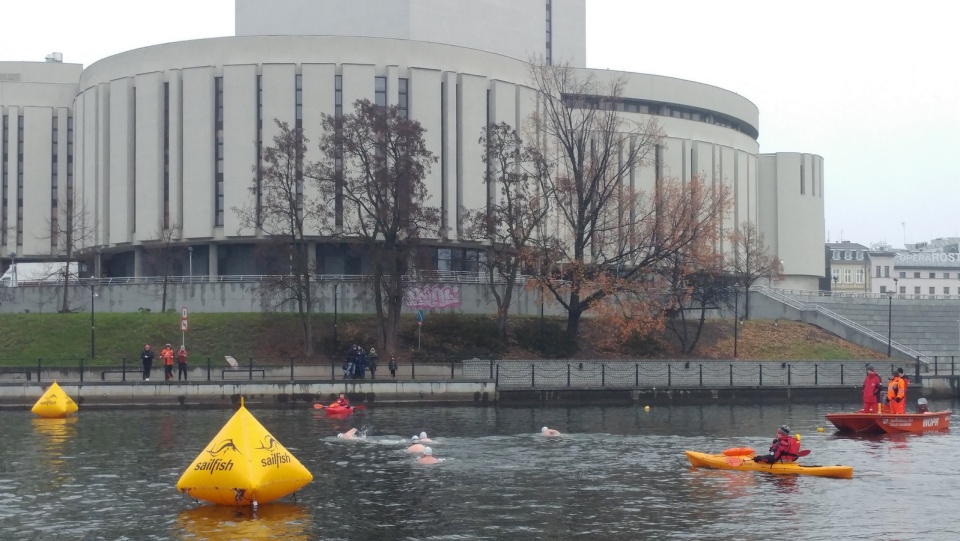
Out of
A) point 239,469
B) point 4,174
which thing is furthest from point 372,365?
point 4,174

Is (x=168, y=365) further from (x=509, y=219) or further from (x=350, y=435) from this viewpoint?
(x=509, y=219)

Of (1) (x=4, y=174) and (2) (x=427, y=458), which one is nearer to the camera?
(2) (x=427, y=458)

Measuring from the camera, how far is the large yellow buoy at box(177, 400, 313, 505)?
22844 mm

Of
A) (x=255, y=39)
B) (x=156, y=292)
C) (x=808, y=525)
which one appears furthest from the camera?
(x=255, y=39)

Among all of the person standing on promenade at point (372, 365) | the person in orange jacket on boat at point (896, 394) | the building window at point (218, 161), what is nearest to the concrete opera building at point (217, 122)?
the building window at point (218, 161)

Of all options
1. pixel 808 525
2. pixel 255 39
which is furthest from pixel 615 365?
pixel 255 39

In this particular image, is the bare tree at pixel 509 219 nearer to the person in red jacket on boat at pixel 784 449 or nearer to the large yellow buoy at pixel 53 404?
the large yellow buoy at pixel 53 404

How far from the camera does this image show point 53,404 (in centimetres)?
4203

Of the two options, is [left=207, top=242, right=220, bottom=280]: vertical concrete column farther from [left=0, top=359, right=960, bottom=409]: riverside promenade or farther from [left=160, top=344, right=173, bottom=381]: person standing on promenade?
[left=160, top=344, right=173, bottom=381]: person standing on promenade

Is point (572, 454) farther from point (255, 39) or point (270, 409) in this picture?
point (255, 39)

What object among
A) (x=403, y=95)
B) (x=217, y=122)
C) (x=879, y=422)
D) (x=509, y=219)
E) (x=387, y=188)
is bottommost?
(x=879, y=422)

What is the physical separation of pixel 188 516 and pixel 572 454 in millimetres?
12357

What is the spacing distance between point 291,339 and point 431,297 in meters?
8.54

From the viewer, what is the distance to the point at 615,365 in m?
51.0
